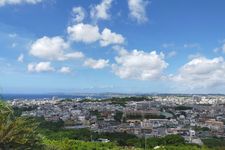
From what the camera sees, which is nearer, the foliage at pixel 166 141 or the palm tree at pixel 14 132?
the palm tree at pixel 14 132

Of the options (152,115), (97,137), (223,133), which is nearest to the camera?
(97,137)

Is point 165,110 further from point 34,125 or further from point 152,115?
point 34,125

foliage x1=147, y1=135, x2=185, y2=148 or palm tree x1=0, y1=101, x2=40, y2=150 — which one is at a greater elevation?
palm tree x1=0, y1=101, x2=40, y2=150

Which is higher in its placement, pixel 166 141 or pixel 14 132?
pixel 14 132

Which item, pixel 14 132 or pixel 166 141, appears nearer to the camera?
pixel 14 132

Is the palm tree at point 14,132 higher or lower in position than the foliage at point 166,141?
higher

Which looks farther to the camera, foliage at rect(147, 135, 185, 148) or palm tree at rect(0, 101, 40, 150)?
foliage at rect(147, 135, 185, 148)

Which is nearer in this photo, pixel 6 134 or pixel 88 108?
pixel 6 134

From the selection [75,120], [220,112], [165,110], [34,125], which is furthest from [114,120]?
[34,125]
